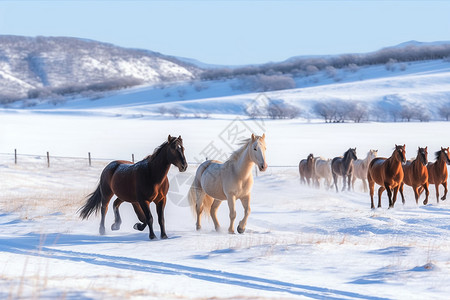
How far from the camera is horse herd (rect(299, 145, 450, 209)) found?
53.1 ft

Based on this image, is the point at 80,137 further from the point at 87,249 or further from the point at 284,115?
the point at 87,249

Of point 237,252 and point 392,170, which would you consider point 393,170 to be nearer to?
point 392,170

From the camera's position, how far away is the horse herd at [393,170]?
1617cm

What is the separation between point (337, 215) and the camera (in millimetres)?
14531

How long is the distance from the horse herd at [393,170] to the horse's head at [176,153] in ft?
25.2

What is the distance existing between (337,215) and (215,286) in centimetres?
822

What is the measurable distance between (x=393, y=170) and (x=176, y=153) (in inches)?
321

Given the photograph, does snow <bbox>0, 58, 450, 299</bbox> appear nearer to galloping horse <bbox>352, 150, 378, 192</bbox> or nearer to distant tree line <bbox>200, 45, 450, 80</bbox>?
galloping horse <bbox>352, 150, 378, 192</bbox>

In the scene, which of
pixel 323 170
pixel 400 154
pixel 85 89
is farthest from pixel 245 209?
pixel 85 89

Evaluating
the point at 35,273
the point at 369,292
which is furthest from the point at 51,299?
the point at 369,292

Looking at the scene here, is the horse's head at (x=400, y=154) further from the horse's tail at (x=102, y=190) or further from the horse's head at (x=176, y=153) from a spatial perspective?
the horse's tail at (x=102, y=190)

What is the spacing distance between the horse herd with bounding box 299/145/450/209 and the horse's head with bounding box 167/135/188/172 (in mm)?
7676

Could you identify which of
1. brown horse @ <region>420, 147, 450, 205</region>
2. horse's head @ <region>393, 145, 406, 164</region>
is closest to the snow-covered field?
brown horse @ <region>420, 147, 450, 205</region>

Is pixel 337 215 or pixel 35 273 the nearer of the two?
pixel 35 273
